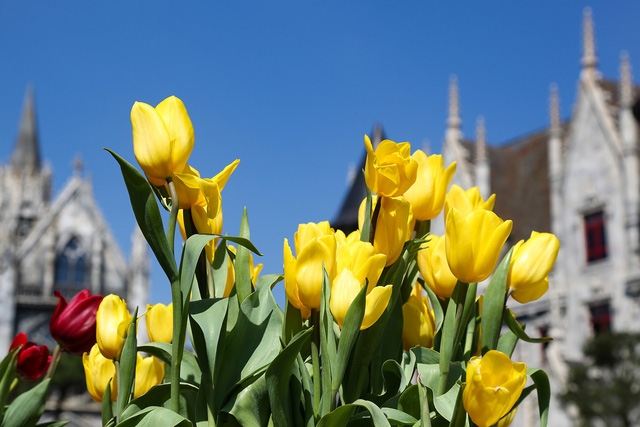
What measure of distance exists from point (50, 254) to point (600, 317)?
21205mm

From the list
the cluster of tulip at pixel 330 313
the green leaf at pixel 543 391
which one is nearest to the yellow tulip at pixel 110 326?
the cluster of tulip at pixel 330 313

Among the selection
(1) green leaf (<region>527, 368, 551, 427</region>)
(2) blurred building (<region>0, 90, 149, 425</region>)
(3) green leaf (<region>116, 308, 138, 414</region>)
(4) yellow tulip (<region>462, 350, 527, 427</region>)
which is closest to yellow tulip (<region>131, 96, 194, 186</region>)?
(3) green leaf (<region>116, 308, 138, 414</region>)

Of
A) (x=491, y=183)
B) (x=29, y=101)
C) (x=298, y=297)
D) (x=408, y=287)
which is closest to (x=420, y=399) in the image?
(x=298, y=297)

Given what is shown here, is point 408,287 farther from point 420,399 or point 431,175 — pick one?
point 420,399

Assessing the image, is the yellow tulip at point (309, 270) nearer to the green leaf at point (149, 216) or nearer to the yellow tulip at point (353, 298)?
the yellow tulip at point (353, 298)

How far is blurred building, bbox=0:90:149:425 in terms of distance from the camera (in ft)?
117

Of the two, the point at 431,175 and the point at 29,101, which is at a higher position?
the point at 29,101

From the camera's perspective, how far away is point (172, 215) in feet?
6.02

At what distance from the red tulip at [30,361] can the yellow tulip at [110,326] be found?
0.62m

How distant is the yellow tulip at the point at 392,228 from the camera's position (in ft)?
6.28

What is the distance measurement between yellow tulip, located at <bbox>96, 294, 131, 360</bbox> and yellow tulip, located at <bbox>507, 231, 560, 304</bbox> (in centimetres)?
81

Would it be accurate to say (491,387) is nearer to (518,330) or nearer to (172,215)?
(518,330)

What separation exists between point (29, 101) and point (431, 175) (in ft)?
157

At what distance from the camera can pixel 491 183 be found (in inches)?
1123
